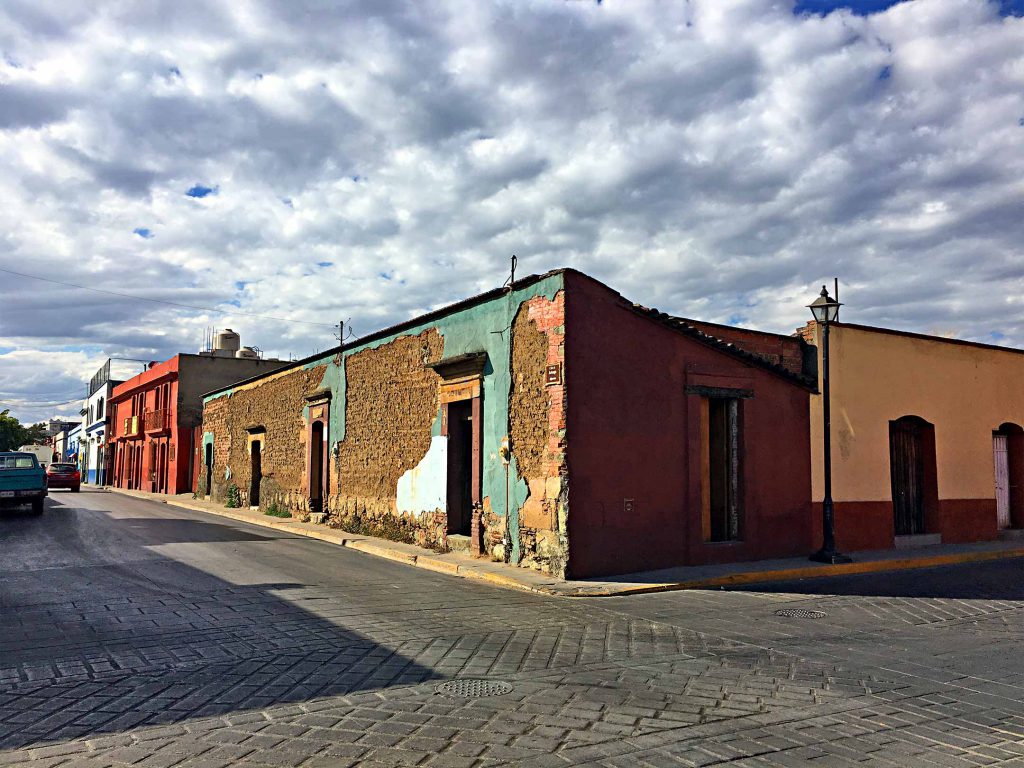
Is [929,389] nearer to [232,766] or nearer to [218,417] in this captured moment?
[232,766]

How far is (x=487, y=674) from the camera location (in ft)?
18.6

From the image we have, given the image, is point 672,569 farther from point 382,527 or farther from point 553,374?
point 382,527

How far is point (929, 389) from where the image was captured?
52.8 ft

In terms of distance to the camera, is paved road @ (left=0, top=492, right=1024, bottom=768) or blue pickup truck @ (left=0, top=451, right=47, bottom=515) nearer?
paved road @ (left=0, top=492, right=1024, bottom=768)

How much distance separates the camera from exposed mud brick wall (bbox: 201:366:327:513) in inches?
826

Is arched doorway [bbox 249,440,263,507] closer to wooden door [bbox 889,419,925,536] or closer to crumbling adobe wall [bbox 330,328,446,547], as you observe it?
crumbling adobe wall [bbox 330,328,446,547]

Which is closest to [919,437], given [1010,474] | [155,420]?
[1010,474]

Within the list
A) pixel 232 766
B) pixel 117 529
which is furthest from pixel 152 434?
pixel 232 766

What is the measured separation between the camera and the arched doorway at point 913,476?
51.8ft

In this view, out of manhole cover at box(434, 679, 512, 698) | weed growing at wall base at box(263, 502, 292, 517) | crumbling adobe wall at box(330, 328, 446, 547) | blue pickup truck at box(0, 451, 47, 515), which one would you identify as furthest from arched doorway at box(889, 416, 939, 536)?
blue pickup truck at box(0, 451, 47, 515)

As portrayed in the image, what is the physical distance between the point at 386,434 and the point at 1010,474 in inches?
576

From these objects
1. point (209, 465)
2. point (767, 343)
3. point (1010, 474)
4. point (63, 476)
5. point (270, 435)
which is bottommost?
point (63, 476)

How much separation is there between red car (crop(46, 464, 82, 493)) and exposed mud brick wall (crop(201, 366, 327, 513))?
13.9 metres

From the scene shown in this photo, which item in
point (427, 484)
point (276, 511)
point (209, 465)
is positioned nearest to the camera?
point (427, 484)
